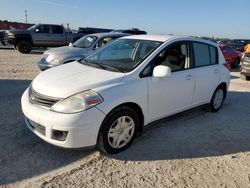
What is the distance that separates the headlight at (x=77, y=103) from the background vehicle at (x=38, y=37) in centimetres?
1546

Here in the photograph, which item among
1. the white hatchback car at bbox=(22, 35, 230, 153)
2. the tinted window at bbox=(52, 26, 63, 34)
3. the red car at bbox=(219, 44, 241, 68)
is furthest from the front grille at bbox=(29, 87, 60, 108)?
the tinted window at bbox=(52, 26, 63, 34)

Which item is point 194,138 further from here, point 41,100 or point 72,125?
point 41,100

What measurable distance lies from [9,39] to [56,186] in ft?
54.1

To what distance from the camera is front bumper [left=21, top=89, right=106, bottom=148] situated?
11.1 ft

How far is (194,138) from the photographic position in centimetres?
464

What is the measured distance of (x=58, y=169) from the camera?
3.50 meters

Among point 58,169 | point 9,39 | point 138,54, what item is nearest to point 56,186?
point 58,169

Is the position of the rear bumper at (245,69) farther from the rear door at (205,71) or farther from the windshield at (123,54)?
the windshield at (123,54)

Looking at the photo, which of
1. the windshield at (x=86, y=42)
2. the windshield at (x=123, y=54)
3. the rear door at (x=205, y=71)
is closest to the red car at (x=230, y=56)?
the windshield at (x=86, y=42)

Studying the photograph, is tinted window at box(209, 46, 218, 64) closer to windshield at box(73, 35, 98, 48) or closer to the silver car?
the silver car

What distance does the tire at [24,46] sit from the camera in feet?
57.5

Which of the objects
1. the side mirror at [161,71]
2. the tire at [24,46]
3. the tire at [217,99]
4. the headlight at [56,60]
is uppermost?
the side mirror at [161,71]

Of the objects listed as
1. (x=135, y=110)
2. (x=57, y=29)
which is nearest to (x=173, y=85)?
(x=135, y=110)

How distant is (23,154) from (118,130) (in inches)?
53.4
